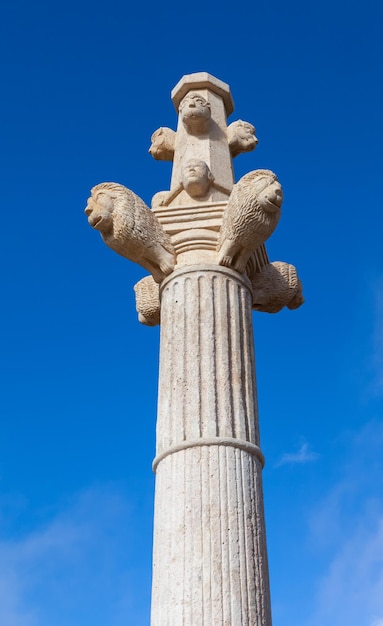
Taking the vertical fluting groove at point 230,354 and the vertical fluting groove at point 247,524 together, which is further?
the vertical fluting groove at point 230,354

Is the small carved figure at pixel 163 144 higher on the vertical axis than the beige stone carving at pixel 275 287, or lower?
higher

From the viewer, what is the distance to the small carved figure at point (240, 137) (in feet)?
43.7

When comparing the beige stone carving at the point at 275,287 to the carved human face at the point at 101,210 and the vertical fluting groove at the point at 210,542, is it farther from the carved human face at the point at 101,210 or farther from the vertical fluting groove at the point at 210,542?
the vertical fluting groove at the point at 210,542

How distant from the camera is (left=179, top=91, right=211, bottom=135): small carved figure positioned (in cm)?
1295

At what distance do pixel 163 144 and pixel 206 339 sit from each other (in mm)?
4272

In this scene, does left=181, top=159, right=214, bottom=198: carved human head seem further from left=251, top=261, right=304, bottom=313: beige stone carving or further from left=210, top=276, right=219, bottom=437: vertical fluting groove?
left=210, top=276, right=219, bottom=437: vertical fluting groove

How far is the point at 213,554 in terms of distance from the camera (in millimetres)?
8883

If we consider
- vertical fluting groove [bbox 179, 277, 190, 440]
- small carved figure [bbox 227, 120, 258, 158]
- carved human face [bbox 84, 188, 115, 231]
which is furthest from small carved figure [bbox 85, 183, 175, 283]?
small carved figure [bbox 227, 120, 258, 158]

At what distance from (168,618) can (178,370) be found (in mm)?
2825

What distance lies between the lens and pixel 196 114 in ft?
42.4

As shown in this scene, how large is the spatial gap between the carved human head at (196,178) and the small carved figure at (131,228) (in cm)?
91

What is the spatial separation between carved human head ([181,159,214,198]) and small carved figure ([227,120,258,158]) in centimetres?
119

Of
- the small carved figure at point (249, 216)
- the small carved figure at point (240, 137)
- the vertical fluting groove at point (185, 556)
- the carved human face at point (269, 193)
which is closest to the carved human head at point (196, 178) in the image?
the small carved figure at point (249, 216)

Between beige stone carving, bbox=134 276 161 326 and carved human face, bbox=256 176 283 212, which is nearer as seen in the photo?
carved human face, bbox=256 176 283 212
